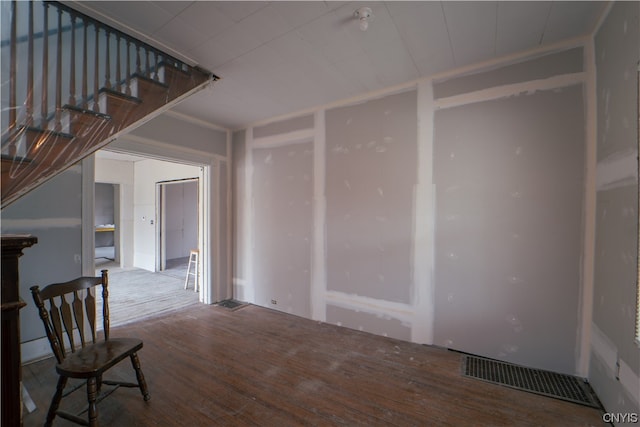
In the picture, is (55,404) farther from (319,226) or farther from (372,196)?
(372,196)

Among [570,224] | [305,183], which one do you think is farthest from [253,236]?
[570,224]

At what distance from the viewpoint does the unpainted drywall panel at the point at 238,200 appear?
397 centimetres

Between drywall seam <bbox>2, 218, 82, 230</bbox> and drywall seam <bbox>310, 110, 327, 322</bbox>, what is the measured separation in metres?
2.44

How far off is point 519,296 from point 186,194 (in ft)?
24.2

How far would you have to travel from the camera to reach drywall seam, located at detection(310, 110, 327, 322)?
320 cm

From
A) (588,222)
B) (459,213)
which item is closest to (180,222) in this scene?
(459,213)

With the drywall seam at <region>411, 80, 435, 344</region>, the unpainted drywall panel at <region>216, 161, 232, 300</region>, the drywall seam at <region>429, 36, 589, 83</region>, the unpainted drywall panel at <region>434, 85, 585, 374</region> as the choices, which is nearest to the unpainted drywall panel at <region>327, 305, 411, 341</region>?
the drywall seam at <region>411, 80, 435, 344</region>

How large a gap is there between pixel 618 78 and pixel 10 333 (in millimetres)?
3377

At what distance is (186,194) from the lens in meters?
7.17

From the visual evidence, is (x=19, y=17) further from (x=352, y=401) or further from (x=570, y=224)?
(x=570, y=224)

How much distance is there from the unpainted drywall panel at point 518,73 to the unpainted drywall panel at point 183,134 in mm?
2941

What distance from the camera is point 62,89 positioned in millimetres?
1934

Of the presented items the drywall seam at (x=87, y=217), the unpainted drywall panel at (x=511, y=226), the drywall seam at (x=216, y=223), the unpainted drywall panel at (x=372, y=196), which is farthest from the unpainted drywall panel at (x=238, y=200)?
the unpainted drywall panel at (x=511, y=226)

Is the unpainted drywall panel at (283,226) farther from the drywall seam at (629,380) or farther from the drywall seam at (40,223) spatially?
the drywall seam at (629,380)
